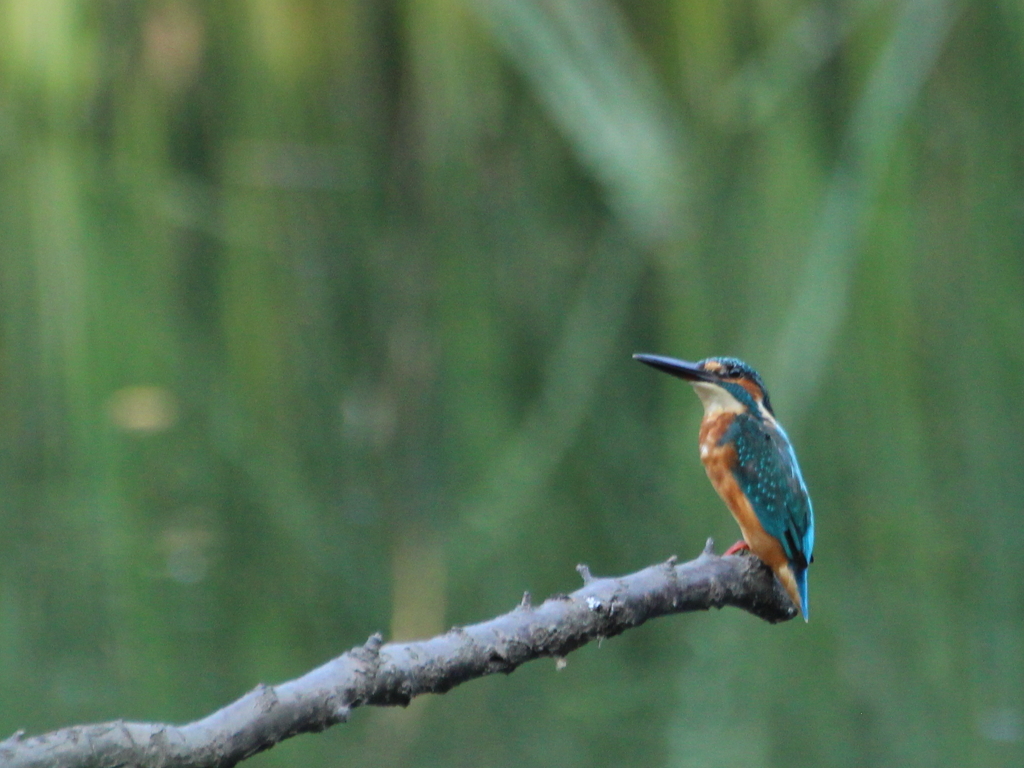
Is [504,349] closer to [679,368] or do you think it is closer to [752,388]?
[752,388]

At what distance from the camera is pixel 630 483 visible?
455 cm

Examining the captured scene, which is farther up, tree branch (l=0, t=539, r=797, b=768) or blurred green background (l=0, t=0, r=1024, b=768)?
blurred green background (l=0, t=0, r=1024, b=768)

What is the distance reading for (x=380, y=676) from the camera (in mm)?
1064

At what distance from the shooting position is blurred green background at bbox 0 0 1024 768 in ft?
12.5

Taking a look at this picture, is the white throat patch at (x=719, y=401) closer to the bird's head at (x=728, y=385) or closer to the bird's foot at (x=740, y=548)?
the bird's head at (x=728, y=385)

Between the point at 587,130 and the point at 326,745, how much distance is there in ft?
7.02

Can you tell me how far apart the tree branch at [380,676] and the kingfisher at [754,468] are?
149 millimetres

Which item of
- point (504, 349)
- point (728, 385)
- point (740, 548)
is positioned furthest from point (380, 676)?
point (504, 349)

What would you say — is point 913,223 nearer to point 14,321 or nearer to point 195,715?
point 195,715

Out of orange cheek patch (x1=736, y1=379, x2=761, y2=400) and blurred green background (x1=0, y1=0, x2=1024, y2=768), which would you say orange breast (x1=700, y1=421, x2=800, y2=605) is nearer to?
orange cheek patch (x1=736, y1=379, x2=761, y2=400)

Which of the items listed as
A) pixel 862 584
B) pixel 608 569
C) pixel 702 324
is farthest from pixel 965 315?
pixel 608 569

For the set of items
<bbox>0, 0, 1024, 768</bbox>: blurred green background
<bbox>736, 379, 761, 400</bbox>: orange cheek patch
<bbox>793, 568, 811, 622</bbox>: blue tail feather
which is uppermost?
<bbox>0, 0, 1024, 768</bbox>: blurred green background

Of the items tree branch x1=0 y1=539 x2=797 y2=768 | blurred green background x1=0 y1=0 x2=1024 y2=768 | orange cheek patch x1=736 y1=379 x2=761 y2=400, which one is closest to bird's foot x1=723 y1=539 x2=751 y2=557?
tree branch x1=0 y1=539 x2=797 y2=768

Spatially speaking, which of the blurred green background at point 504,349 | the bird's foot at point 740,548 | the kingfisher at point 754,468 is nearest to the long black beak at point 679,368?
the kingfisher at point 754,468
